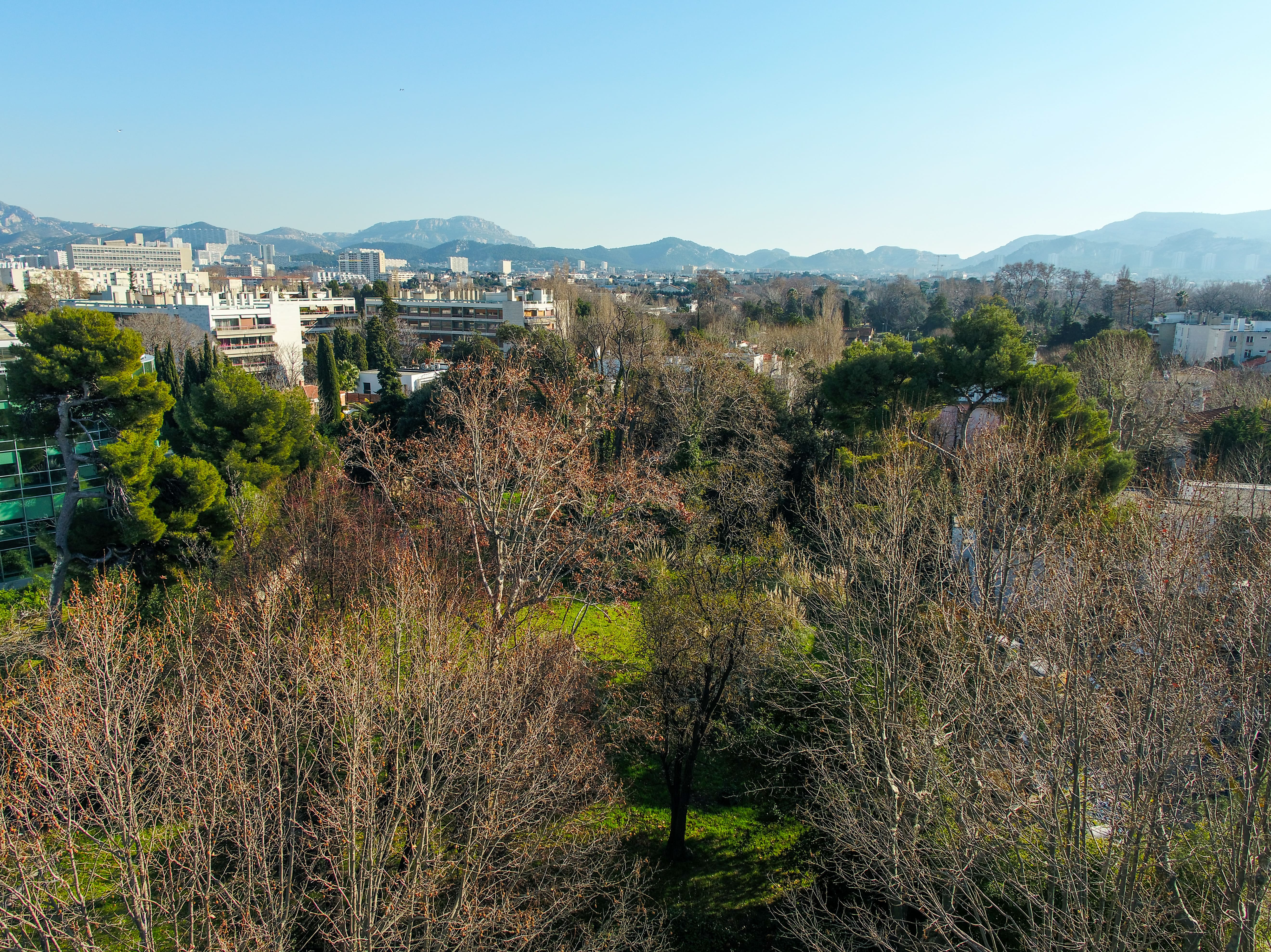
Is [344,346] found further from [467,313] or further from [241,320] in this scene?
[467,313]

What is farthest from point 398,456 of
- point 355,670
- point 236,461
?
point 355,670

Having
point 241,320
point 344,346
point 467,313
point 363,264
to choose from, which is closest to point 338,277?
point 363,264

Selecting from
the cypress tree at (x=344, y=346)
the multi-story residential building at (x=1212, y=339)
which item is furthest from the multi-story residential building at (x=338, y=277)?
the multi-story residential building at (x=1212, y=339)

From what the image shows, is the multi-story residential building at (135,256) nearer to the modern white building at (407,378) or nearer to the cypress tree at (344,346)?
the cypress tree at (344,346)

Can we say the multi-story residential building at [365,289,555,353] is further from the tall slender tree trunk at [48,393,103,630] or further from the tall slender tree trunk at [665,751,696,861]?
the tall slender tree trunk at [665,751,696,861]

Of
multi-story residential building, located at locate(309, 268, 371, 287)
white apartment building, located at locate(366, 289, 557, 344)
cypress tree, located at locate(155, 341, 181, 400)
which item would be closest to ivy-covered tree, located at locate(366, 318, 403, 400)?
white apartment building, located at locate(366, 289, 557, 344)

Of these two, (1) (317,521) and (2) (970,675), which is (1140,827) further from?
(1) (317,521)
